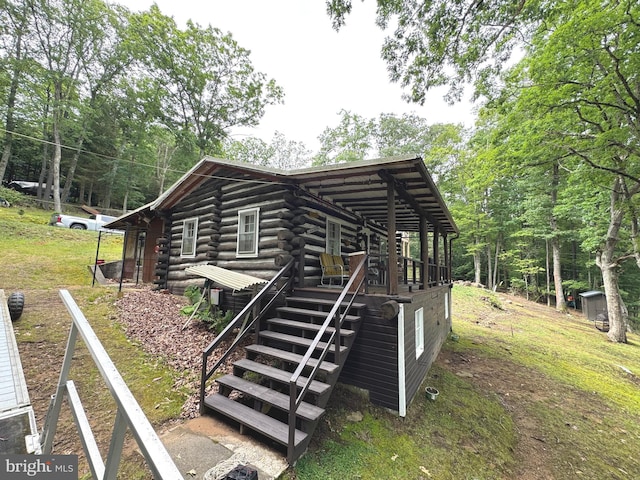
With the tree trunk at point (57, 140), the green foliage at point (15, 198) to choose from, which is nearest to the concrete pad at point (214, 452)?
the tree trunk at point (57, 140)

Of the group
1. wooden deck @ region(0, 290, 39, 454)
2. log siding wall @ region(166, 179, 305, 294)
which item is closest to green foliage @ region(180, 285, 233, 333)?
log siding wall @ region(166, 179, 305, 294)

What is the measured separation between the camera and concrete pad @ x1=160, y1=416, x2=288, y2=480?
9.58 feet

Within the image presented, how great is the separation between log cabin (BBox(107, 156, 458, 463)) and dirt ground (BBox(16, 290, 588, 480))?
0.97 metres

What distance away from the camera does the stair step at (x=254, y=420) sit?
3.24 meters

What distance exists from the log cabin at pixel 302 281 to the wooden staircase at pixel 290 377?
2 centimetres

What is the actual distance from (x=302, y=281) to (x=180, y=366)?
119 inches

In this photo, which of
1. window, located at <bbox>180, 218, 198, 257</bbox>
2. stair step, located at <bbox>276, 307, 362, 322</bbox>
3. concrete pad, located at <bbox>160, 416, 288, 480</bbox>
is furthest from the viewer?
window, located at <bbox>180, 218, 198, 257</bbox>

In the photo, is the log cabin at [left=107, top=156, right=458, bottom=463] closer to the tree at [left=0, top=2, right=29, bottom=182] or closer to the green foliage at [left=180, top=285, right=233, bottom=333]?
the green foliage at [left=180, top=285, right=233, bottom=333]

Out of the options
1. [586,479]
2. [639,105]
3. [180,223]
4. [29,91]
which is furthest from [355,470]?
[29,91]

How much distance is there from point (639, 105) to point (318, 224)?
9473 millimetres

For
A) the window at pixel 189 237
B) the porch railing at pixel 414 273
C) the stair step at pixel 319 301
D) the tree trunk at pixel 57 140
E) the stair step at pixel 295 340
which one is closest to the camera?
the stair step at pixel 295 340

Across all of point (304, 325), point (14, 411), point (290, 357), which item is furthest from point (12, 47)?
point (290, 357)

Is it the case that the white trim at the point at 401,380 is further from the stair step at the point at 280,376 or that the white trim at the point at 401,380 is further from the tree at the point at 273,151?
the tree at the point at 273,151

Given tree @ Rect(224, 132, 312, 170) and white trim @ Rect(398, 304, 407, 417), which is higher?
tree @ Rect(224, 132, 312, 170)
